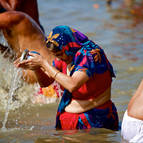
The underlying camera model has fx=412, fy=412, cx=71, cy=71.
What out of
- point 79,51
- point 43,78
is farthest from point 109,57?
point 79,51

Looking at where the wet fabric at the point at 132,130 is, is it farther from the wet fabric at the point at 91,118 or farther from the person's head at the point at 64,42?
the person's head at the point at 64,42

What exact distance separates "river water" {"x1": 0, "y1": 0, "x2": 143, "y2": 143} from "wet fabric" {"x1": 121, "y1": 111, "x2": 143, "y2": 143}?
300mm

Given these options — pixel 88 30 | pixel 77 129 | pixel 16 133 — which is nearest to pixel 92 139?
pixel 77 129

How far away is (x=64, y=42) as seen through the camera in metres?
3.96

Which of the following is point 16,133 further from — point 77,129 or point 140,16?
point 140,16

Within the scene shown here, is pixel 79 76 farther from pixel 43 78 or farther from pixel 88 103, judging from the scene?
pixel 43 78

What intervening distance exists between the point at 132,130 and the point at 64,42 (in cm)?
105

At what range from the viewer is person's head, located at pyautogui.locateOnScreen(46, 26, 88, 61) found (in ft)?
13.0

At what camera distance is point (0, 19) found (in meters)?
5.51

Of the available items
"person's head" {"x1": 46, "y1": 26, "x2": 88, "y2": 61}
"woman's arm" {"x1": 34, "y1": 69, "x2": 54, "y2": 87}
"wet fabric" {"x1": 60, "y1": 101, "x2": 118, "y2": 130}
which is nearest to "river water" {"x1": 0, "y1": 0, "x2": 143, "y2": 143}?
"wet fabric" {"x1": 60, "y1": 101, "x2": 118, "y2": 130}

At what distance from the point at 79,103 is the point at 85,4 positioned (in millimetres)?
13613

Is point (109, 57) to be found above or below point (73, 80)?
below

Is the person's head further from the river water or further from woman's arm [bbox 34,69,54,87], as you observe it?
the river water

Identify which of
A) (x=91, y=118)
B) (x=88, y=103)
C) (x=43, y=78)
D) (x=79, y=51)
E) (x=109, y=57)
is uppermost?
(x=79, y=51)
